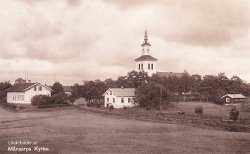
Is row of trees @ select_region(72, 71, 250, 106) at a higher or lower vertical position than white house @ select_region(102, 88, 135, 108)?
higher

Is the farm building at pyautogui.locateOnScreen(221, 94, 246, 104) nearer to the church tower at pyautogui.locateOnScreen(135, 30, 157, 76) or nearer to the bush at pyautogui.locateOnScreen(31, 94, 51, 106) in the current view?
the church tower at pyautogui.locateOnScreen(135, 30, 157, 76)

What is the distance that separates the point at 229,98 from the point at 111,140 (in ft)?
157

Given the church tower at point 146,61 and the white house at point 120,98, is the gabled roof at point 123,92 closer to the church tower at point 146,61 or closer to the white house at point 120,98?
the white house at point 120,98

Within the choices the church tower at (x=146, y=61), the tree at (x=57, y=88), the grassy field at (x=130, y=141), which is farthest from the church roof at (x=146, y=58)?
the grassy field at (x=130, y=141)

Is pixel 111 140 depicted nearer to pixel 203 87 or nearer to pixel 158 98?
pixel 158 98

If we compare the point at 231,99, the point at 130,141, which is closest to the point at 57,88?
the point at 231,99

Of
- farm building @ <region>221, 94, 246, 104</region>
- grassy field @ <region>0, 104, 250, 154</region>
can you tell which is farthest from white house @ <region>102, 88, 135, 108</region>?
grassy field @ <region>0, 104, 250, 154</region>

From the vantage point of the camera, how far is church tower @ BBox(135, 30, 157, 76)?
88.2 metres

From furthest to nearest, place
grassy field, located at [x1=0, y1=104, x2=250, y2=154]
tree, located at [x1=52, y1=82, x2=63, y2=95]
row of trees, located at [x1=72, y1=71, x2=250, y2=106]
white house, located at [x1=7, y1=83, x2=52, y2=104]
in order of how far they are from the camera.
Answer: row of trees, located at [x1=72, y1=71, x2=250, y2=106], tree, located at [x1=52, y1=82, x2=63, y2=95], white house, located at [x1=7, y1=83, x2=52, y2=104], grassy field, located at [x1=0, y1=104, x2=250, y2=154]

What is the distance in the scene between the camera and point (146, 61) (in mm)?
88188

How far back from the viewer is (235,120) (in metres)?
27.6

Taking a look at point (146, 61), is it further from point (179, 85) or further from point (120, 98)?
point (120, 98)

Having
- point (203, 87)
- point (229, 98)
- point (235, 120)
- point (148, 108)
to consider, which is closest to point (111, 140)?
point (235, 120)

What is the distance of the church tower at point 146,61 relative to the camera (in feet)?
289
